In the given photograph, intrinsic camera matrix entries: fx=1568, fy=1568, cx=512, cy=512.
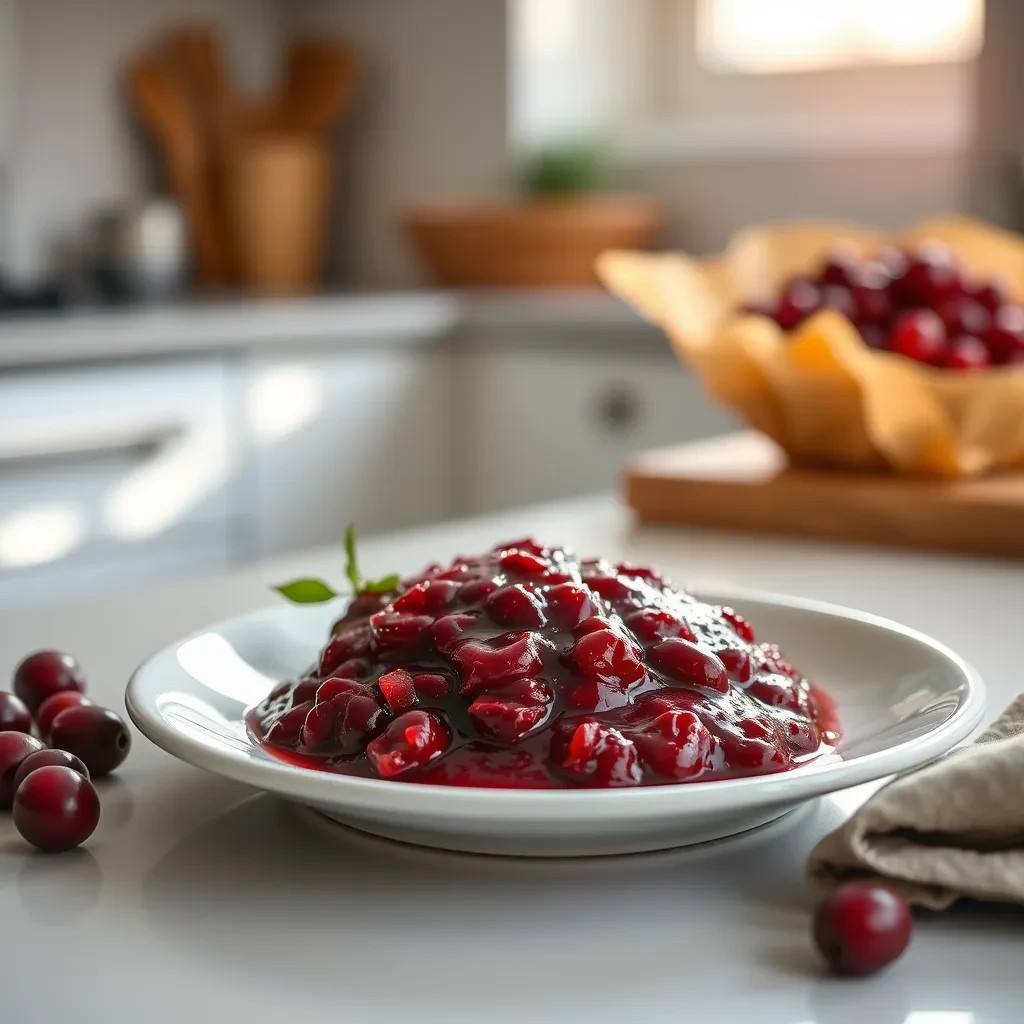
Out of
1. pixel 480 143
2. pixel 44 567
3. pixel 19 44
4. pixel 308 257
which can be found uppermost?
pixel 19 44

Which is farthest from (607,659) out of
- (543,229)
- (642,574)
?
(543,229)

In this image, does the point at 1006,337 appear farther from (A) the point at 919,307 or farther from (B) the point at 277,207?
(B) the point at 277,207

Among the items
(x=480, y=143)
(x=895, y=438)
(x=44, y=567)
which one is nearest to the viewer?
(x=895, y=438)

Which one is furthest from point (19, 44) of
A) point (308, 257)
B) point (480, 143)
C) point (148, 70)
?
point (480, 143)

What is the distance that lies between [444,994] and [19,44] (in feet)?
10.2

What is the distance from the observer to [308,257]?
3592mm

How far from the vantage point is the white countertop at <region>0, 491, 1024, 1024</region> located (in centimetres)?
50

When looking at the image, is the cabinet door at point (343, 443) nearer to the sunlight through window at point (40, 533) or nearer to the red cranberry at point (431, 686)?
the sunlight through window at point (40, 533)

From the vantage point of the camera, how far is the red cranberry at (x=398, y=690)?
614 millimetres

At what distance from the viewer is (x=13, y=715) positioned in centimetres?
73

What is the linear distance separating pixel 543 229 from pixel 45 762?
101 inches

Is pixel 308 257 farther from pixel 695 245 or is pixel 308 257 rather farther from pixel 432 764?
pixel 432 764

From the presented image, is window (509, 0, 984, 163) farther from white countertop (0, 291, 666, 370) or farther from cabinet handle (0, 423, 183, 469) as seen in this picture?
cabinet handle (0, 423, 183, 469)

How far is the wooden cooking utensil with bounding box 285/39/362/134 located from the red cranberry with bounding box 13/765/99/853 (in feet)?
→ 10.4
